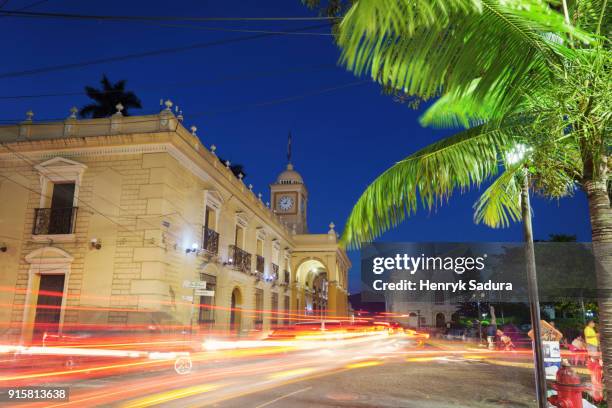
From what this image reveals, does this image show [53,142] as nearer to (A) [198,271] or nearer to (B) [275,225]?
(A) [198,271]

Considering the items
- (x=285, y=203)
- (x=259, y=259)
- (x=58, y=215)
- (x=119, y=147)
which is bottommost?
(x=259, y=259)

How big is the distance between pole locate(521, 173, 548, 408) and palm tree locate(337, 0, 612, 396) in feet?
2.27

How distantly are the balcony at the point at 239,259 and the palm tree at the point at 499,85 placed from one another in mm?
18513

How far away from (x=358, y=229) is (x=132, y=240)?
13.4m

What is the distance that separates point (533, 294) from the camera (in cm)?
565

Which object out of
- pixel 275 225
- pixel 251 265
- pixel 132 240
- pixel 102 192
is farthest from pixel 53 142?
pixel 275 225

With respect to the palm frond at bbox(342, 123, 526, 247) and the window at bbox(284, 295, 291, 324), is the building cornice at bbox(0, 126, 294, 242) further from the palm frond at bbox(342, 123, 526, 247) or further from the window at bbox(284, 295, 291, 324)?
the window at bbox(284, 295, 291, 324)

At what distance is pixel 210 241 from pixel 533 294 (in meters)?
16.2

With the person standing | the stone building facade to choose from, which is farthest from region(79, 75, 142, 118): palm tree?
the person standing

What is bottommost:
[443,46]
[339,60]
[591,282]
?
[591,282]

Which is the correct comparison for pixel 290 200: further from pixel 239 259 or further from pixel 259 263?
pixel 239 259

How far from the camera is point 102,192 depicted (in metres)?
17.2

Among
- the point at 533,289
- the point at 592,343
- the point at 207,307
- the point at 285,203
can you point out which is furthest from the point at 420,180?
the point at 285,203

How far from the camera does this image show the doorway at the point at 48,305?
54.2ft
